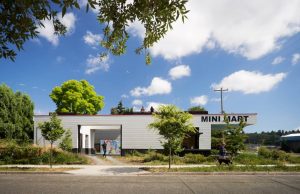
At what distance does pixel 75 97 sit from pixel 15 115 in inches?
733

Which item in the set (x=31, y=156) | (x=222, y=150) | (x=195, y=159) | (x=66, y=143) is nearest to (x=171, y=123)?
(x=222, y=150)

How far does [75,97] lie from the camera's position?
62.0 m

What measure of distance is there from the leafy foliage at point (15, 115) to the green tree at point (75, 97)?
13794 millimetres

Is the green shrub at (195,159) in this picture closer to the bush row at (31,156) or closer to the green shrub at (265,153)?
the green shrub at (265,153)

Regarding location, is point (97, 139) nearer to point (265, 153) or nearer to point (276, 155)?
point (265, 153)

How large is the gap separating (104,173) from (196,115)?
55.5 ft

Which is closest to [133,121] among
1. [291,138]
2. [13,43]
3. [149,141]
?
[149,141]

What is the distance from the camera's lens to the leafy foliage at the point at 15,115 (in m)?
42.8

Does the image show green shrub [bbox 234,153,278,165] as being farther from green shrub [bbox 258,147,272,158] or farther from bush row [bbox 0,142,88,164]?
bush row [bbox 0,142,88,164]

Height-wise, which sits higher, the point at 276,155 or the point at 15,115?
the point at 15,115

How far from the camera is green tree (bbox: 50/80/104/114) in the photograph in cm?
6207

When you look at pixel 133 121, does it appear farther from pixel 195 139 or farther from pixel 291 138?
pixel 291 138

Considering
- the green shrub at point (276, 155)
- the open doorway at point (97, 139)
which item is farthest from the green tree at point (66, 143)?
the green shrub at point (276, 155)

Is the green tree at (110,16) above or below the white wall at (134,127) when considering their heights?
above
